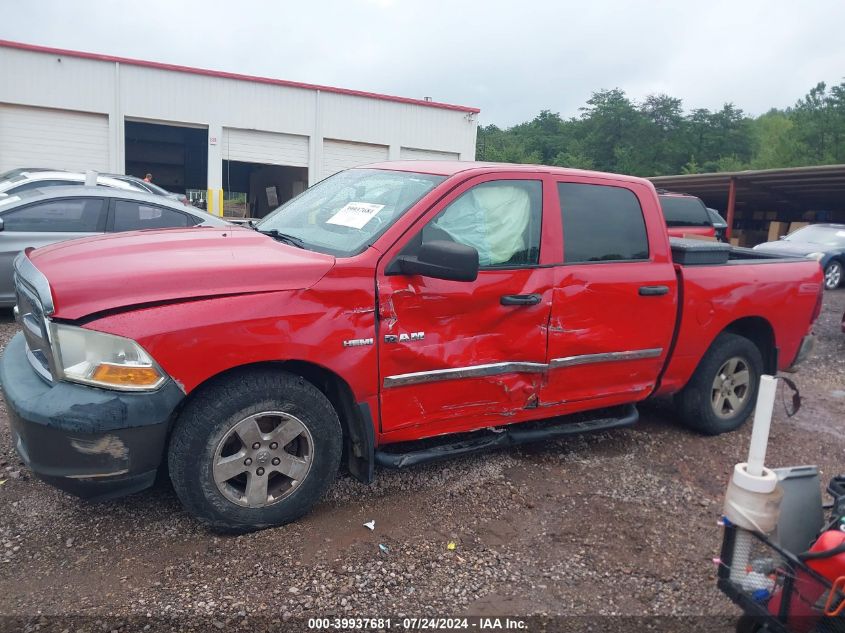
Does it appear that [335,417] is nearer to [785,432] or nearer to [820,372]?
[785,432]

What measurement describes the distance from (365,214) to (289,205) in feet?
3.19

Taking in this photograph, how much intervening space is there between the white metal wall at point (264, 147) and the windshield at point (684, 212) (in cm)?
1364

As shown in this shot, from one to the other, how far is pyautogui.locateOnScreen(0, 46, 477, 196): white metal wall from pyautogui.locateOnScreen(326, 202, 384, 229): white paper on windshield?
18.6 m

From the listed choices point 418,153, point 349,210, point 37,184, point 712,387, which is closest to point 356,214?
point 349,210

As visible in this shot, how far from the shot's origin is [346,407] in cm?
338

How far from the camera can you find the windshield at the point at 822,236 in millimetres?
14278

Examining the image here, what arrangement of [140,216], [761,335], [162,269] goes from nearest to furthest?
[162,269]
[761,335]
[140,216]

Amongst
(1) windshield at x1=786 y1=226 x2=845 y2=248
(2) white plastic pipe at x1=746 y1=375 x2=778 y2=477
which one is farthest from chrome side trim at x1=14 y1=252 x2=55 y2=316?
(1) windshield at x1=786 y1=226 x2=845 y2=248

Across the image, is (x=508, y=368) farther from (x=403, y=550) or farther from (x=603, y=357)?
(x=403, y=550)

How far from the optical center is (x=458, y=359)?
3553 millimetres

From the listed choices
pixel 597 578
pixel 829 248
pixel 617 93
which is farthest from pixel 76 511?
pixel 617 93

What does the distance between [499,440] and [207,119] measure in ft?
64.3

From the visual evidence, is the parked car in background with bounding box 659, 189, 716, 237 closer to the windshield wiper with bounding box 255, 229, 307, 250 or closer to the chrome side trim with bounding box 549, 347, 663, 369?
the chrome side trim with bounding box 549, 347, 663, 369

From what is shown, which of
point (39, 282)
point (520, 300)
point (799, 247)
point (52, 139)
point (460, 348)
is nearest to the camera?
point (39, 282)
